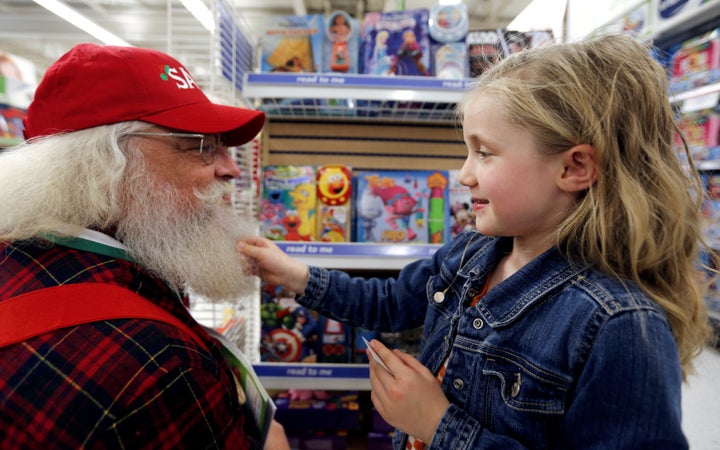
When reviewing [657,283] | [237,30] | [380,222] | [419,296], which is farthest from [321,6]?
[657,283]

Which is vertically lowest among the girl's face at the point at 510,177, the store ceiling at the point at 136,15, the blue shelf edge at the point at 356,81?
the girl's face at the point at 510,177

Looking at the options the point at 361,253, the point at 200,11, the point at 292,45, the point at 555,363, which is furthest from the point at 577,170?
the point at 200,11

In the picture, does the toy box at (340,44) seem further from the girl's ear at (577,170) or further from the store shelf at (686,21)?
the girl's ear at (577,170)

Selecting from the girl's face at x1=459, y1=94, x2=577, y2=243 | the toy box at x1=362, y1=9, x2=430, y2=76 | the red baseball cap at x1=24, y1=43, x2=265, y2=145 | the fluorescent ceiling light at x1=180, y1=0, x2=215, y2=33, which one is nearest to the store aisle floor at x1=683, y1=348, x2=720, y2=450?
the girl's face at x1=459, y1=94, x2=577, y2=243

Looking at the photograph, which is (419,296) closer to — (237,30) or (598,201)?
(598,201)

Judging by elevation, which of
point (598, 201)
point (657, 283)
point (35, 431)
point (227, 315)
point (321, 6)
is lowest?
point (227, 315)

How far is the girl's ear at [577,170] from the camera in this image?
2.45 feet

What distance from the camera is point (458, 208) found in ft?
6.27

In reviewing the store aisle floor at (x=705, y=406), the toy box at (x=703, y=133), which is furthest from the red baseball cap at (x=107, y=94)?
the store aisle floor at (x=705, y=406)

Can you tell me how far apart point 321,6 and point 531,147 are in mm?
5938

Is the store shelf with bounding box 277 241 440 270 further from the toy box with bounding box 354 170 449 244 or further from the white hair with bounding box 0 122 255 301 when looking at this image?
the white hair with bounding box 0 122 255 301

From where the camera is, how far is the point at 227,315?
1996 mm

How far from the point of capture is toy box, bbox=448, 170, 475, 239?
191 centimetres

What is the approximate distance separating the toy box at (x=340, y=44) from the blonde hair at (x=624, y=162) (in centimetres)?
120
